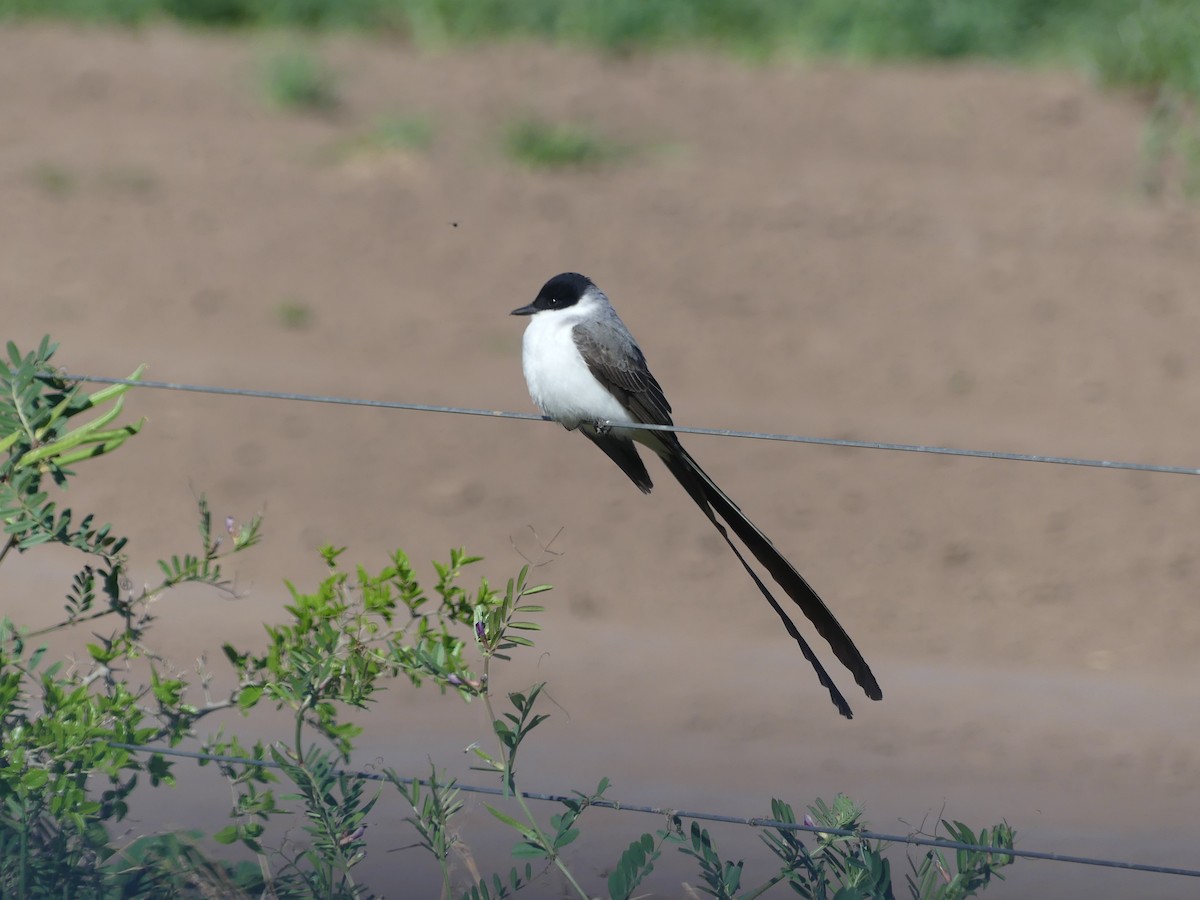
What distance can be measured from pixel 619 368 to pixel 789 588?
1.36 meters

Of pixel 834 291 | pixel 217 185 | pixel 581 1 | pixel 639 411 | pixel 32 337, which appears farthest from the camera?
pixel 581 1

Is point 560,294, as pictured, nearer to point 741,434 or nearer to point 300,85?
point 741,434

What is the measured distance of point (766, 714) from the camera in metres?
7.87

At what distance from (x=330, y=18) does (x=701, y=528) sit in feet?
35.3

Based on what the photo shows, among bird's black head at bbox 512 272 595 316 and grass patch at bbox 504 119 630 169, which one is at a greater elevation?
grass patch at bbox 504 119 630 169

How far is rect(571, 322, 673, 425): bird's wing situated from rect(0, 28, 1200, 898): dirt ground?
→ 5.00ft

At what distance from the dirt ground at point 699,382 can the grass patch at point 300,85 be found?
0.68ft

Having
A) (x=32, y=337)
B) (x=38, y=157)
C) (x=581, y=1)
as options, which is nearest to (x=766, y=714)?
(x=32, y=337)

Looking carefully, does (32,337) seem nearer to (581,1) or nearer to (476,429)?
(476,429)

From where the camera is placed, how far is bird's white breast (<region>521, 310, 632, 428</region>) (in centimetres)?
493

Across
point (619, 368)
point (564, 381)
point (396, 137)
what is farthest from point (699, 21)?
point (564, 381)

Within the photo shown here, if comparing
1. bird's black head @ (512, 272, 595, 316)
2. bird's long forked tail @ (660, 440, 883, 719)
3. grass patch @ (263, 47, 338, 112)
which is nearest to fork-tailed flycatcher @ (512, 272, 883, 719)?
bird's black head @ (512, 272, 595, 316)

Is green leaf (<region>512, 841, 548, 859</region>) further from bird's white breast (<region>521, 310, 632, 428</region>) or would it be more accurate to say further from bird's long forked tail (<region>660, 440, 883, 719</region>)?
bird's white breast (<region>521, 310, 632, 428</region>)

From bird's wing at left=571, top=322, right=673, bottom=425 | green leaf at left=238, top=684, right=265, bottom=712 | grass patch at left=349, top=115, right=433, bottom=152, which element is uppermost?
grass patch at left=349, top=115, right=433, bottom=152
